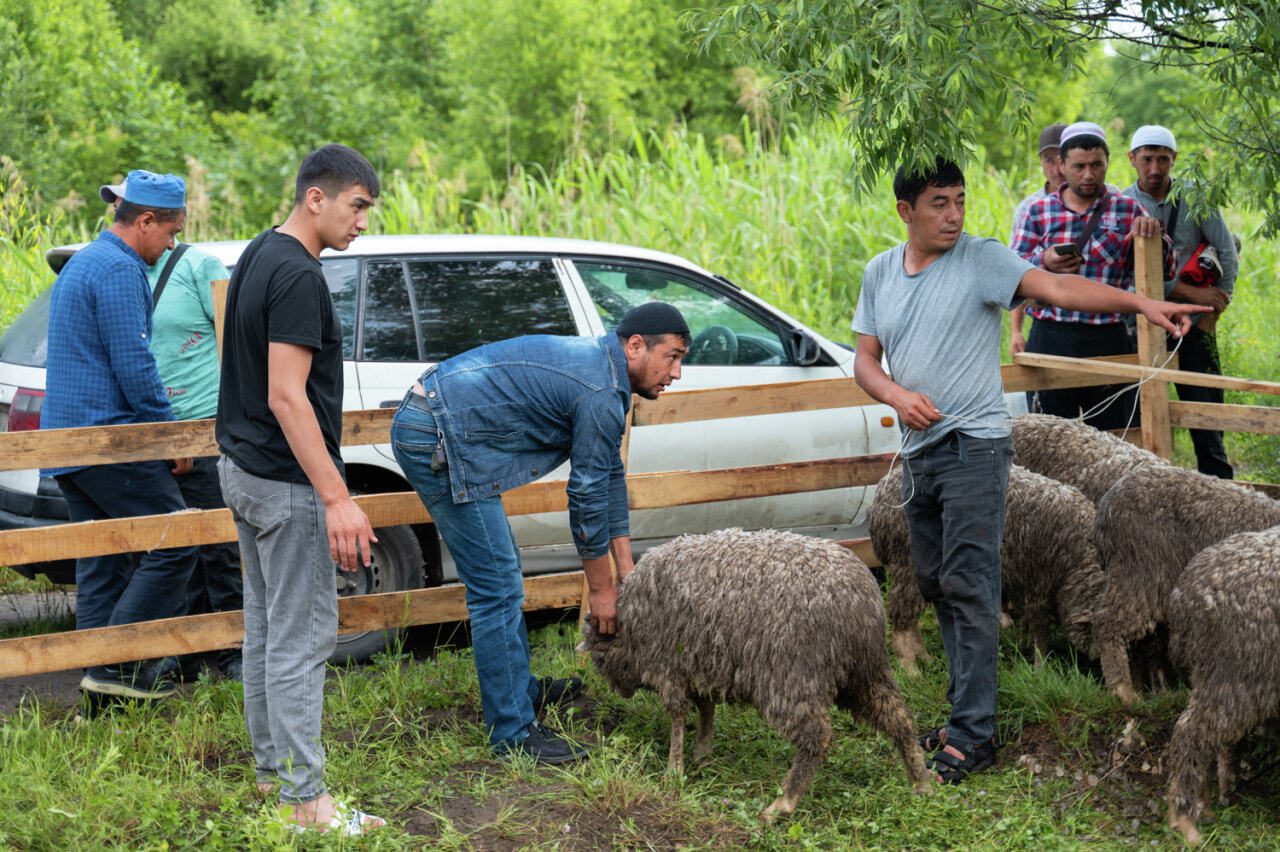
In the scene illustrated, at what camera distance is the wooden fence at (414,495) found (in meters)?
4.57

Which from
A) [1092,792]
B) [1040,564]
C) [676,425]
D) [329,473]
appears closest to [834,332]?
[676,425]

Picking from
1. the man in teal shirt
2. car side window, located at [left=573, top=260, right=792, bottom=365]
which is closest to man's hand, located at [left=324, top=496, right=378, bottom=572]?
the man in teal shirt

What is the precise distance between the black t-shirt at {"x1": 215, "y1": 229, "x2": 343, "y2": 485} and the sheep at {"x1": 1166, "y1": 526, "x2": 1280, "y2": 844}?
298cm

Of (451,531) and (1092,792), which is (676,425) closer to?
(451,531)

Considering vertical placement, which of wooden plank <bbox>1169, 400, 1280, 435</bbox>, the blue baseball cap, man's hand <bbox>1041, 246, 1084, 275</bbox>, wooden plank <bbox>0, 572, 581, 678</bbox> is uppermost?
the blue baseball cap

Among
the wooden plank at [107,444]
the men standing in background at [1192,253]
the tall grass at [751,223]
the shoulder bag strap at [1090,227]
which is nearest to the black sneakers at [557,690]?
the wooden plank at [107,444]

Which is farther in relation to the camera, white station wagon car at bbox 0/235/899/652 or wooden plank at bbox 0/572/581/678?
white station wagon car at bbox 0/235/899/652

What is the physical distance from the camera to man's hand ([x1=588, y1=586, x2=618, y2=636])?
4.38 metres

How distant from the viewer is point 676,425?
610cm

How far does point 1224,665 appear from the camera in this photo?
3.78 metres

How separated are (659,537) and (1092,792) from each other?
107 inches

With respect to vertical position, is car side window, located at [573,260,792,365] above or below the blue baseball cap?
below

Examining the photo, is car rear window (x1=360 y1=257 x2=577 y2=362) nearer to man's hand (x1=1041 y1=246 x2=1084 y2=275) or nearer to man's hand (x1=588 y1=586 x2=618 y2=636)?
man's hand (x1=588 y1=586 x2=618 y2=636)

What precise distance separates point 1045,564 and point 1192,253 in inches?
105
